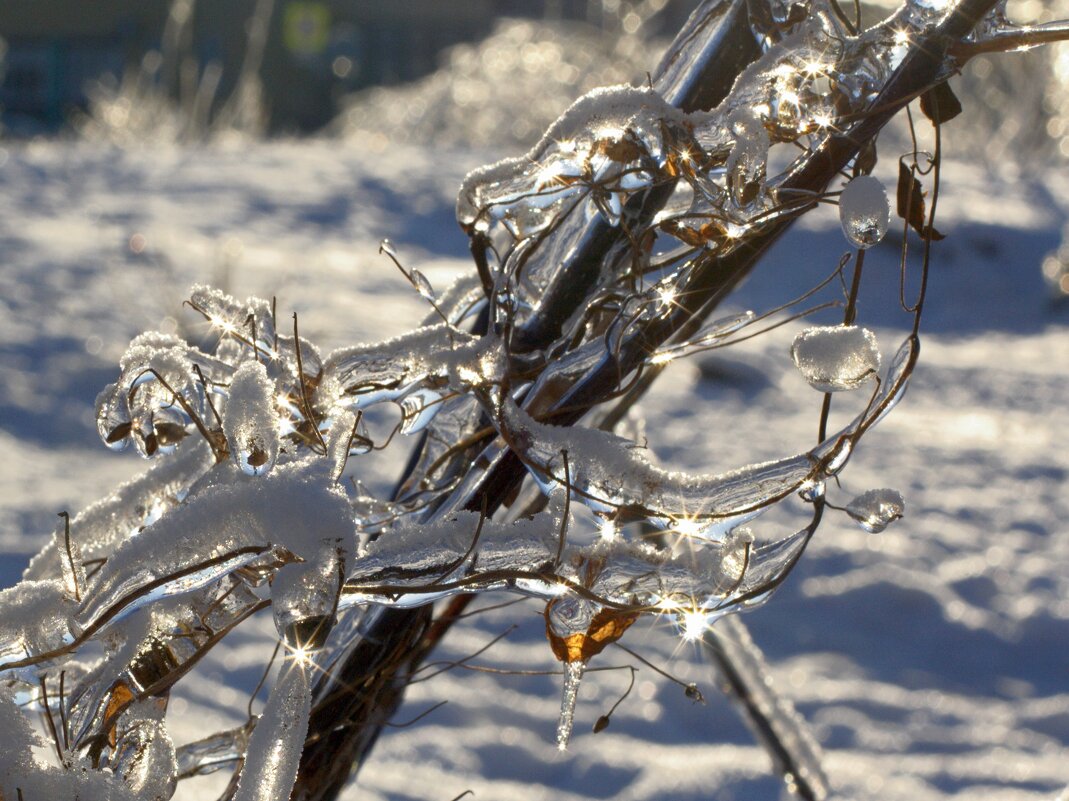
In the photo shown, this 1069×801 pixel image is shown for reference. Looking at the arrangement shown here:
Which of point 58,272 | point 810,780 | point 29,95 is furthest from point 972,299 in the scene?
point 29,95

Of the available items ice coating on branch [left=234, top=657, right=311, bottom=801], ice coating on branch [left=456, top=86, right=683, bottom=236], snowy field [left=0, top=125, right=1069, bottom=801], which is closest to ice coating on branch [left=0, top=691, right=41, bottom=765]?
ice coating on branch [left=234, top=657, right=311, bottom=801]

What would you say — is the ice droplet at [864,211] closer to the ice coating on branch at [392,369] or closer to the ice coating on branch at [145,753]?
the ice coating on branch at [392,369]

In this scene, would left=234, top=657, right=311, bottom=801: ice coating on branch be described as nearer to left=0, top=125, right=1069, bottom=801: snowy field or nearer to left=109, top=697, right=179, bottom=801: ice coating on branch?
left=109, top=697, right=179, bottom=801: ice coating on branch

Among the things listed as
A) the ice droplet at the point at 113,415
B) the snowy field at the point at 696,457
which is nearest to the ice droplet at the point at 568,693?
the ice droplet at the point at 113,415

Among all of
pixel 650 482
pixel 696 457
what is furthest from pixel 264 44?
pixel 650 482

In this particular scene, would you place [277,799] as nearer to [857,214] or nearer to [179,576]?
[179,576]

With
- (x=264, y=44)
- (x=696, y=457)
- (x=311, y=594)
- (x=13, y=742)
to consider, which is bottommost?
(x=13, y=742)

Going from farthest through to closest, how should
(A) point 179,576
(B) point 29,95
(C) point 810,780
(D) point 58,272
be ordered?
(B) point 29,95, (D) point 58,272, (C) point 810,780, (A) point 179,576

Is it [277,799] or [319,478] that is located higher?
[319,478]

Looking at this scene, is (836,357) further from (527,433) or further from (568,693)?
(568,693)
